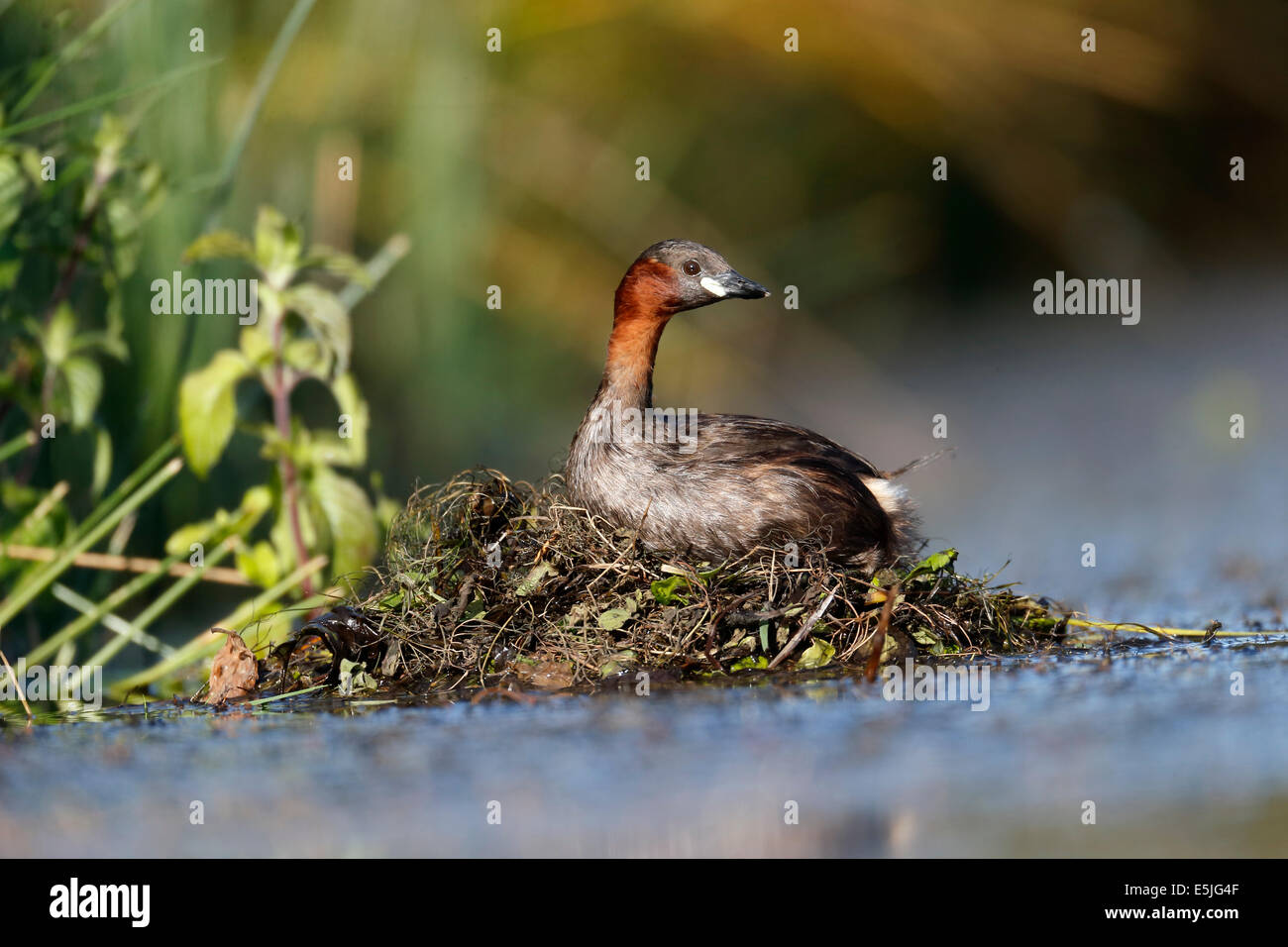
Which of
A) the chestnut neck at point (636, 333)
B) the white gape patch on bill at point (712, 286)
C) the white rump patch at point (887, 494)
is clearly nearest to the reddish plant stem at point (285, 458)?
the chestnut neck at point (636, 333)

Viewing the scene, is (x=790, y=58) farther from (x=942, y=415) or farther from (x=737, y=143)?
(x=942, y=415)

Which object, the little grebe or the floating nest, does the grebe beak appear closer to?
the little grebe

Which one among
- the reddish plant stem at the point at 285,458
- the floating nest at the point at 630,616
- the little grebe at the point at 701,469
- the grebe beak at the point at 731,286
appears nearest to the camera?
the floating nest at the point at 630,616

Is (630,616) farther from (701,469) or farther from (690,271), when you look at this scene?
(690,271)

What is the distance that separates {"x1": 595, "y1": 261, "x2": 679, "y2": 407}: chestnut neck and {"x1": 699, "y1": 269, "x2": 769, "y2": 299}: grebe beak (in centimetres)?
17

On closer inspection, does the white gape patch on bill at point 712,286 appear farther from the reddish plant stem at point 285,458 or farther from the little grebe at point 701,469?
the reddish plant stem at point 285,458

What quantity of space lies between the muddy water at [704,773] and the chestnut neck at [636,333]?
5.02ft

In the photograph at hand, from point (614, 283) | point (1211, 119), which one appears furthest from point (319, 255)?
point (1211, 119)

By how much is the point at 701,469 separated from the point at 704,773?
194cm

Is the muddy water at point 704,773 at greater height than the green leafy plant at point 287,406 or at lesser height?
lesser

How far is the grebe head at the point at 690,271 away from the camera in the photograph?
18.1ft

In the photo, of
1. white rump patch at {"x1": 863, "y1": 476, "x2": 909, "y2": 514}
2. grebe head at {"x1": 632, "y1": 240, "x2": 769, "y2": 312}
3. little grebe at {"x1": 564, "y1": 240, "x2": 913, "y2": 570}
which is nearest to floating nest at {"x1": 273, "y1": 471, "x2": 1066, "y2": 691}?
little grebe at {"x1": 564, "y1": 240, "x2": 913, "y2": 570}

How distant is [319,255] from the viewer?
18.9 ft

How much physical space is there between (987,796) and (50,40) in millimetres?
4811
